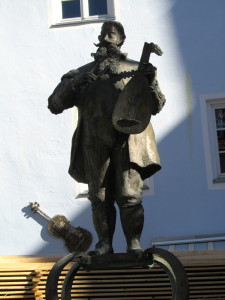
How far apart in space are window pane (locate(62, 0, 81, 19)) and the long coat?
7.62 meters

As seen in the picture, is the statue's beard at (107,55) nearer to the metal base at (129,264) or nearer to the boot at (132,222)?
the boot at (132,222)

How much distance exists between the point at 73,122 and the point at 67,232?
1701mm

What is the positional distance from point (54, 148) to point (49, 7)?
2.35m

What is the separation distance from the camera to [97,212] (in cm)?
422

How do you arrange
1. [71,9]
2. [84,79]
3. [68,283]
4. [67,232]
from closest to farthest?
[68,283]
[84,79]
[67,232]
[71,9]

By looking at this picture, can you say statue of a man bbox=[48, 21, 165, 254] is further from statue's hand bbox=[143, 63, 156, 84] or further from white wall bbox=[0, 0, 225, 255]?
white wall bbox=[0, 0, 225, 255]

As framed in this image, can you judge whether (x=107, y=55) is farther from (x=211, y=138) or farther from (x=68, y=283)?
(x=211, y=138)

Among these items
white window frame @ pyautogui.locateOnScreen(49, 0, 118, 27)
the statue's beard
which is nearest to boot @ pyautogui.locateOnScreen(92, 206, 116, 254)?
the statue's beard

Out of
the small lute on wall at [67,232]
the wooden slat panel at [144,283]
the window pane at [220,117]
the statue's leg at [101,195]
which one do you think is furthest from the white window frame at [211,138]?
the statue's leg at [101,195]

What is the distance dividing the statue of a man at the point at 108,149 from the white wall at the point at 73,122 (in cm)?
637

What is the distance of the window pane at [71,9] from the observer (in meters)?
11.9

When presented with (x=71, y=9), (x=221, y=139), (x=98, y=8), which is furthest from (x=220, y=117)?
(x=71, y=9)

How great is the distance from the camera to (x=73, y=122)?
11273 millimetres

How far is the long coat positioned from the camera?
13.8 feet
